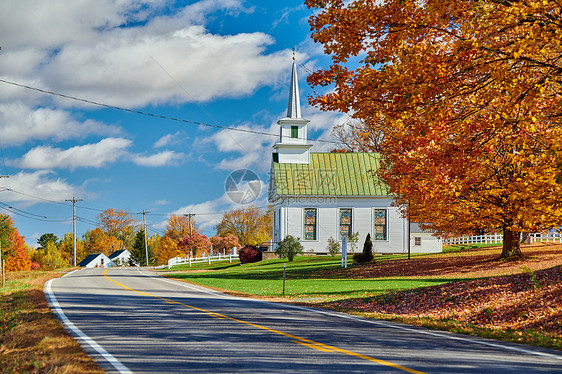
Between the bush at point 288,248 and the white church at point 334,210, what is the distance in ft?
10.00

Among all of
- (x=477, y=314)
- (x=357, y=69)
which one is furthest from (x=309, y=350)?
(x=357, y=69)

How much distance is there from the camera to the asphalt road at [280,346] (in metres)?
7.20

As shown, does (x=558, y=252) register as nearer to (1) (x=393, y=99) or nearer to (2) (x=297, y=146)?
(1) (x=393, y=99)

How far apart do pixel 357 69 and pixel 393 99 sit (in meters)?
1.22

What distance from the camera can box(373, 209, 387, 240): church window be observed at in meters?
50.6

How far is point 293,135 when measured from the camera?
52.8m

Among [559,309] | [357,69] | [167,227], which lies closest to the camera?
[559,309]

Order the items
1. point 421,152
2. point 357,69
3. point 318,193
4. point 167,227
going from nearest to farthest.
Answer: point 357,69 → point 421,152 → point 318,193 → point 167,227

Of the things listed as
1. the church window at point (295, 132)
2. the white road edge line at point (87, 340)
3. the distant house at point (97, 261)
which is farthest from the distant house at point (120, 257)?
the white road edge line at point (87, 340)

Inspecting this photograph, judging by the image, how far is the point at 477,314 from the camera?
496 inches

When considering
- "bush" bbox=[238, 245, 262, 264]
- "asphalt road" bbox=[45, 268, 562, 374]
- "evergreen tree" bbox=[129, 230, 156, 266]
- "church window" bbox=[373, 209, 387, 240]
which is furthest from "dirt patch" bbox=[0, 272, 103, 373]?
"evergreen tree" bbox=[129, 230, 156, 266]

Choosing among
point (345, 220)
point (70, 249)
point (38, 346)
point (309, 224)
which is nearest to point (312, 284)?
point (38, 346)

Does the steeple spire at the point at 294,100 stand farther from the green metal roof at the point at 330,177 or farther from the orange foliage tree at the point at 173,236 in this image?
the orange foliage tree at the point at 173,236

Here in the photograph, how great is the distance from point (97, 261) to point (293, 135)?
6390 cm
